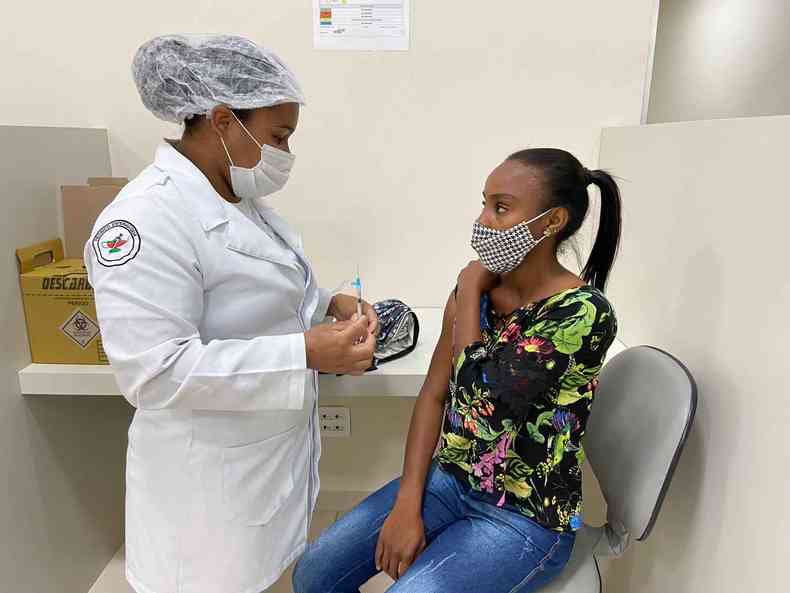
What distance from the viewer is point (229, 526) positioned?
105 centimetres

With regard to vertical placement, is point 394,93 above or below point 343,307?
above

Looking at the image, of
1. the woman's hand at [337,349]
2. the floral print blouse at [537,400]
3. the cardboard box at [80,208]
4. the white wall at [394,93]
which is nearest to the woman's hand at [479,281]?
the floral print blouse at [537,400]

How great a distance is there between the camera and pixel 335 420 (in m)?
2.00

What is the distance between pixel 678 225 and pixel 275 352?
919mm

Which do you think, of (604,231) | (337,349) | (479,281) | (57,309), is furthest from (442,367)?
(57,309)

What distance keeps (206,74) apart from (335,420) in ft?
4.51

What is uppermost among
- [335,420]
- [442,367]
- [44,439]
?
[442,367]

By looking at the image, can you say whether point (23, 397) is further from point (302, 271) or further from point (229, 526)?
point (302, 271)

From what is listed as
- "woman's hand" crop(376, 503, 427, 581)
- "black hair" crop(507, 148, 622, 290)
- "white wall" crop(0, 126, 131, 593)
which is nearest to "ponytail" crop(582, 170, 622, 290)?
"black hair" crop(507, 148, 622, 290)

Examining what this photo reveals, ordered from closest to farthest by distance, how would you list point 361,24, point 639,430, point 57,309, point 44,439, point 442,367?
point 639,430 → point 442,367 → point 57,309 → point 44,439 → point 361,24

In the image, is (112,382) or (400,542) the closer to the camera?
(400,542)

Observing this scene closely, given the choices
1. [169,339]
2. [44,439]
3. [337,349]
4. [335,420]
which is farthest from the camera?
[335,420]

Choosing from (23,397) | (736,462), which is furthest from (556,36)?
(23,397)

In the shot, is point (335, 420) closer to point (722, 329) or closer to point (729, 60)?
point (722, 329)
